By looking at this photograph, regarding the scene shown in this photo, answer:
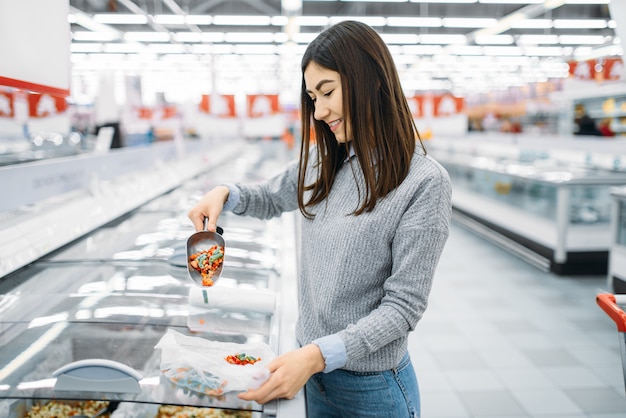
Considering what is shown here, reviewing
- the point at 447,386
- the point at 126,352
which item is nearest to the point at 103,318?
the point at 126,352

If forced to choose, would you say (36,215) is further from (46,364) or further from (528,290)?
(528,290)

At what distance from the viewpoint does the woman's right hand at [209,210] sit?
65.4 inches

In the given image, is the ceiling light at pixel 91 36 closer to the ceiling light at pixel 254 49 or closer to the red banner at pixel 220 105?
the ceiling light at pixel 254 49

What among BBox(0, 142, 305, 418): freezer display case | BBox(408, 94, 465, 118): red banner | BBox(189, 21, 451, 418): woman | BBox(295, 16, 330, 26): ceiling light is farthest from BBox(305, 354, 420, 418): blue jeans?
BBox(408, 94, 465, 118): red banner

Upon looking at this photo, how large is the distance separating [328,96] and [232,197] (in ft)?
1.76

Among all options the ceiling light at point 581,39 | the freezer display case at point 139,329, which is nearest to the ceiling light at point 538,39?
the ceiling light at point 581,39

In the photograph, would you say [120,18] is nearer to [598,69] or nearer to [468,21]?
[468,21]

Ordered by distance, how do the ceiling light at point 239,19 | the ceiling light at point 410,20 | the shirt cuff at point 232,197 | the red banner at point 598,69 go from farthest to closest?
the ceiling light at point 239,19 < the ceiling light at point 410,20 < the red banner at point 598,69 < the shirt cuff at point 232,197

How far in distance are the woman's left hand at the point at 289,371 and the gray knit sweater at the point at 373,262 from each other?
81 mm

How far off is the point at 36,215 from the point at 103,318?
3.94ft

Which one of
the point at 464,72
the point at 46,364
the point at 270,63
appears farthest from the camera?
the point at 464,72

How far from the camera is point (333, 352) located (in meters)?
1.20

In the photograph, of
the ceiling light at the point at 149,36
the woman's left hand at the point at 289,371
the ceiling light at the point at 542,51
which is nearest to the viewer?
the woman's left hand at the point at 289,371

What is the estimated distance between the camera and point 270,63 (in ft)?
80.5
